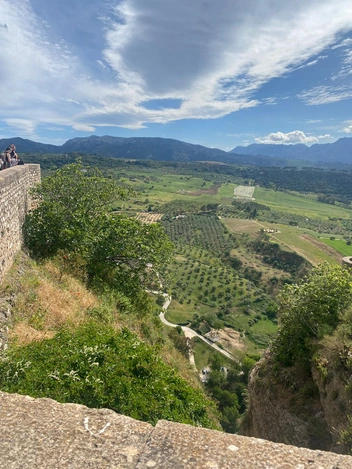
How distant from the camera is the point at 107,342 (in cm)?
678

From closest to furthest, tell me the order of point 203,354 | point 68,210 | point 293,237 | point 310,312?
point 310,312, point 68,210, point 203,354, point 293,237

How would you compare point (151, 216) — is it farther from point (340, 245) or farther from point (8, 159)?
point (8, 159)

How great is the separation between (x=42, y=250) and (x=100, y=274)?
2459mm

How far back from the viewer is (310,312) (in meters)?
8.16

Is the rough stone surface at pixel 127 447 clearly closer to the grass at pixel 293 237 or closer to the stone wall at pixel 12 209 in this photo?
the stone wall at pixel 12 209

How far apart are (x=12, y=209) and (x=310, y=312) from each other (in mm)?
9558

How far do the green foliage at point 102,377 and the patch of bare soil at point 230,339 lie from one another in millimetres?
44166

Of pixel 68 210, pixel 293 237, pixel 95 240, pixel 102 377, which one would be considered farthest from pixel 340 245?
pixel 102 377

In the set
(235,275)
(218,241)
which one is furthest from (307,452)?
(218,241)

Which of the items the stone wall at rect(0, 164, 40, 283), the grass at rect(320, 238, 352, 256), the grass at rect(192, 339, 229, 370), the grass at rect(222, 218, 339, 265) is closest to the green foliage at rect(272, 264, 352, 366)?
the stone wall at rect(0, 164, 40, 283)

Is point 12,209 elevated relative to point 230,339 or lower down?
elevated

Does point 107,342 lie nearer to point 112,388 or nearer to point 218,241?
point 112,388

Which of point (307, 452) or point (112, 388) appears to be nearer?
point (307, 452)

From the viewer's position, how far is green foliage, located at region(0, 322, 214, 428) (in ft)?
16.8
